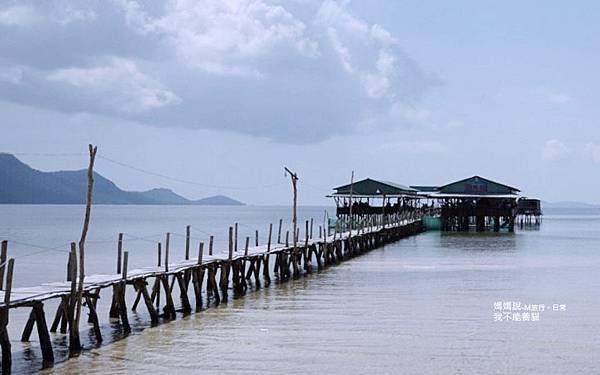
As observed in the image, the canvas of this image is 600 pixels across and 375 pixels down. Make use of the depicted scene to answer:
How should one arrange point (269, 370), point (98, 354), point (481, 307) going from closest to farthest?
point (269, 370) < point (98, 354) < point (481, 307)

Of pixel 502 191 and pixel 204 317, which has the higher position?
pixel 502 191

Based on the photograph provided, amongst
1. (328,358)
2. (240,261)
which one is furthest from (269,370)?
(240,261)

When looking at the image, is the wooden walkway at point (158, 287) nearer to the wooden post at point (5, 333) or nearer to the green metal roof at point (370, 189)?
the wooden post at point (5, 333)

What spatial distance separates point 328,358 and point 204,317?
16.7 ft

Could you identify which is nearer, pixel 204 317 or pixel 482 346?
pixel 482 346

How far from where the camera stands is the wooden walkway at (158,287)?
12680 mm

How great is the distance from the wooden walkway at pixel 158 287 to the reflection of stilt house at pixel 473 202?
25329mm

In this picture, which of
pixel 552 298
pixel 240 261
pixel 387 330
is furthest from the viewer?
pixel 240 261

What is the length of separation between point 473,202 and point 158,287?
4536 cm

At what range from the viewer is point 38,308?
41.3 feet

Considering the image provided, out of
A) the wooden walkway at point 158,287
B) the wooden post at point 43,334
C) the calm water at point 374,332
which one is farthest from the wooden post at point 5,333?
the wooden post at point 43,334

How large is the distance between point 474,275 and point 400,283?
3.74 m

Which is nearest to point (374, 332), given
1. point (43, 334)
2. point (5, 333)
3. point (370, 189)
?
point (43, 334)

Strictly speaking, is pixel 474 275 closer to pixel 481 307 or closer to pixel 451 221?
pixel 481 307
